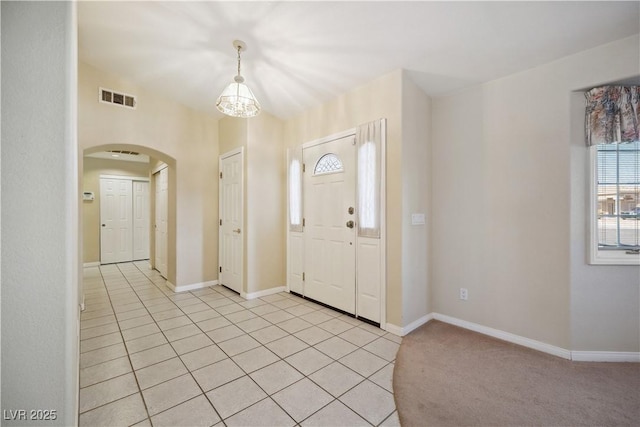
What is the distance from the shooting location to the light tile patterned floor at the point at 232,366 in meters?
1.65

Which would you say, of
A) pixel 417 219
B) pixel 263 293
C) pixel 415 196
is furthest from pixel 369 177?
pixel 263 293

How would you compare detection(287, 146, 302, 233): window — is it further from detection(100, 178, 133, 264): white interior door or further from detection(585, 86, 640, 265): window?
detection(100, 178, 133, 264): white interior door

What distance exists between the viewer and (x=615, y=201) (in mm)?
2293

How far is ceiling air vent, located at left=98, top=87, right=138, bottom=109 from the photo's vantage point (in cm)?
343

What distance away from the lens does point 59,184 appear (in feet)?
3.35

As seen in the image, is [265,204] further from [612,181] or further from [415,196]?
[612,181]

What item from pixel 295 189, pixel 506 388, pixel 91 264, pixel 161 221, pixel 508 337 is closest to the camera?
pixel 506 388

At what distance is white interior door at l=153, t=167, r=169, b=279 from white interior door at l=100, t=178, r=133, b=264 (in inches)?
66.1

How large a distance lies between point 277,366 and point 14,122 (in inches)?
82.8

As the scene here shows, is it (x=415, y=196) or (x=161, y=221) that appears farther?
(x=161, y=221)

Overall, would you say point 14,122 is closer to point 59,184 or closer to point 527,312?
point 59,184

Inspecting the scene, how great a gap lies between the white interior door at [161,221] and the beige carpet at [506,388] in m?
4.47

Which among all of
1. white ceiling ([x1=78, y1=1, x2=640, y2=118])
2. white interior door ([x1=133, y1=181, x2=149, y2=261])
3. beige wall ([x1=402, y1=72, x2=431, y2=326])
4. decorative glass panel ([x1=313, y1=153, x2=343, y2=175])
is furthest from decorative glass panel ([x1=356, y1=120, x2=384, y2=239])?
white interior door ([x1=133, y1=181, x2=149, y2=261])

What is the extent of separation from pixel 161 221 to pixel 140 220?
2.35 meters
